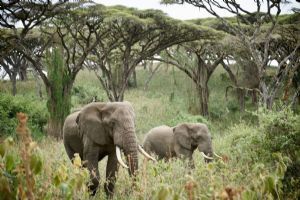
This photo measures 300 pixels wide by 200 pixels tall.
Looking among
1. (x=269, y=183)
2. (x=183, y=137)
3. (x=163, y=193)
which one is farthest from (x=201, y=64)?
(x=163, y=193)

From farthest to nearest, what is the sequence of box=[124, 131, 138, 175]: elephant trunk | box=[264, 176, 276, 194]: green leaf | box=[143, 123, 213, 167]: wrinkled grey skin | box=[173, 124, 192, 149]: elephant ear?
box=[173, 124, 192, 149]: elephant ear < box=[143, 123, 213, 167]: wrinkled grey skin < box=[124, 131, 138, 175]: elephant trunk < box=[264, 176, 276, 194]: green leaf

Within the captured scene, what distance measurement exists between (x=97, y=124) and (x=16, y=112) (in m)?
10.1

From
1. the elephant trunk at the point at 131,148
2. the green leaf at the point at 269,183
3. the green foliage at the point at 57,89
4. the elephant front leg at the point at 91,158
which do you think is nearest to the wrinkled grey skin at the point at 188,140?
the elephant front leg at the point at 91,158

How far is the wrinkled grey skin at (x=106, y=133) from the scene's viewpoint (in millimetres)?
6246

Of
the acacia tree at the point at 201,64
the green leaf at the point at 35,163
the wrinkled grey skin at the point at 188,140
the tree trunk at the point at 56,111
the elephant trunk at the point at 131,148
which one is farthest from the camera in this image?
the acacia tree at the point at 201,64

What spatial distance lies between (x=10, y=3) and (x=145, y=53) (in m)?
8.88

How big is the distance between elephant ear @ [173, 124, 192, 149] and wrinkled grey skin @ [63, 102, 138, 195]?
339 cm

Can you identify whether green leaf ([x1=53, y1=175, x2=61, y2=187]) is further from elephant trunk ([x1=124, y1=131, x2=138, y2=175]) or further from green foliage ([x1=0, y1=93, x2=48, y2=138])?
green foliage ([x1=0, y1=93, x2=48, y2=138])

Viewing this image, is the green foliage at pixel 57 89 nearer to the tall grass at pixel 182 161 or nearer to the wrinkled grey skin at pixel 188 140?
the tall grass at pixel 182 161

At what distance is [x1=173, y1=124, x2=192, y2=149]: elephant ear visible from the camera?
405 inches

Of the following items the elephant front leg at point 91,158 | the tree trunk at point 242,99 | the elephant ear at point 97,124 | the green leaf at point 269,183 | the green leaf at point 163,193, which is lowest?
the tree trunk at point 242,99

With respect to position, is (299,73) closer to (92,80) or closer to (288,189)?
(288,189)

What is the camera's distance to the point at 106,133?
674 centimetres

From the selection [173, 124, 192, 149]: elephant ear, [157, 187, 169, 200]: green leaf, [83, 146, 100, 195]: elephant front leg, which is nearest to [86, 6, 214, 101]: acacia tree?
[173, 124, 192, 149]: elephant ear
